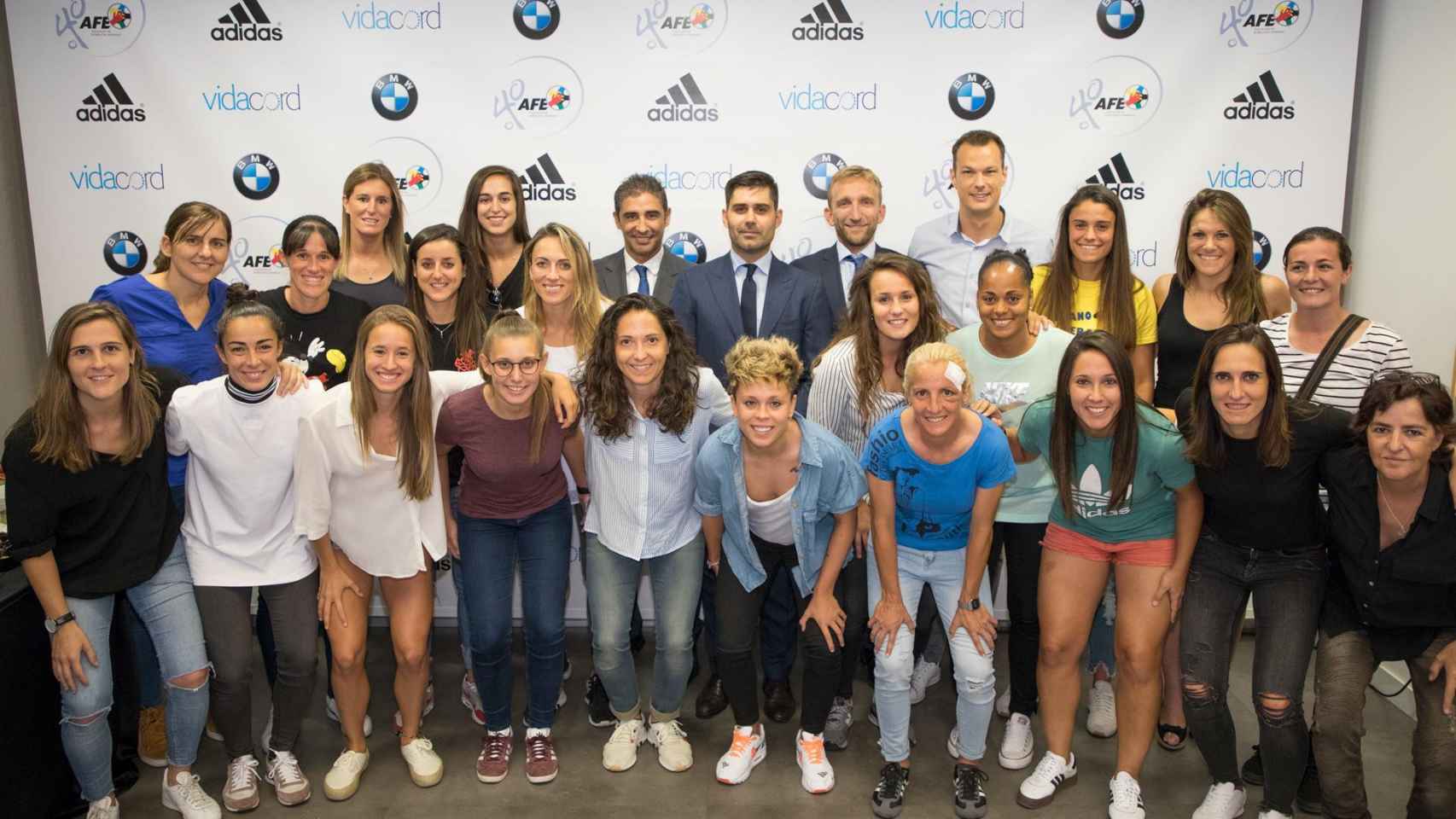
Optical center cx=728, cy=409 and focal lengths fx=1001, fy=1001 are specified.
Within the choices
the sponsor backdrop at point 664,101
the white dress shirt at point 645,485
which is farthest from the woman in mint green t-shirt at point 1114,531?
the sponsor backdrop at point 664,101

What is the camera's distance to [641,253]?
387cm

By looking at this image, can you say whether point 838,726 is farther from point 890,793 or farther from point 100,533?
point 100,533

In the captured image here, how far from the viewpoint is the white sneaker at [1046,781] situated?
10.1 feet

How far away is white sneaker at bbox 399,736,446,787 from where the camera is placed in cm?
322

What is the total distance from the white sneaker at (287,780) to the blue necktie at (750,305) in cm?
208

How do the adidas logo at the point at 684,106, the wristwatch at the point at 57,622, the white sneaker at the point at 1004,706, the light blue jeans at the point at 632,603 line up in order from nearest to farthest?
the wristwatch at the point at 57,622 < the light blue jeans at the point at 632,603 < the white sneaker at the point at 1004,706 < the adidas logo at the point at 684,106

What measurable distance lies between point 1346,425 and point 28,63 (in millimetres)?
5342

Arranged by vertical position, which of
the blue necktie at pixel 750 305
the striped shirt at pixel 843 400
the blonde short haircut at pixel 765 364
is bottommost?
the striped shirt at pixel 843 400

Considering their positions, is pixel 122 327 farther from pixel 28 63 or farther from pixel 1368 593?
pixel 1368 593

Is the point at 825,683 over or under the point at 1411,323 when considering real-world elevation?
under

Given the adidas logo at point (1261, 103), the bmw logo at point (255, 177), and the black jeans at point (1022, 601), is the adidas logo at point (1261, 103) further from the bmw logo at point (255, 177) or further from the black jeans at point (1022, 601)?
the bmw logo at point (255, 177)

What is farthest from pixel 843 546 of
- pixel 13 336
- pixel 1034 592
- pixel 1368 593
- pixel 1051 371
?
pixel 13 336

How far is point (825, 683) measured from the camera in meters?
3.19

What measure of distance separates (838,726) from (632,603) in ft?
2.73
